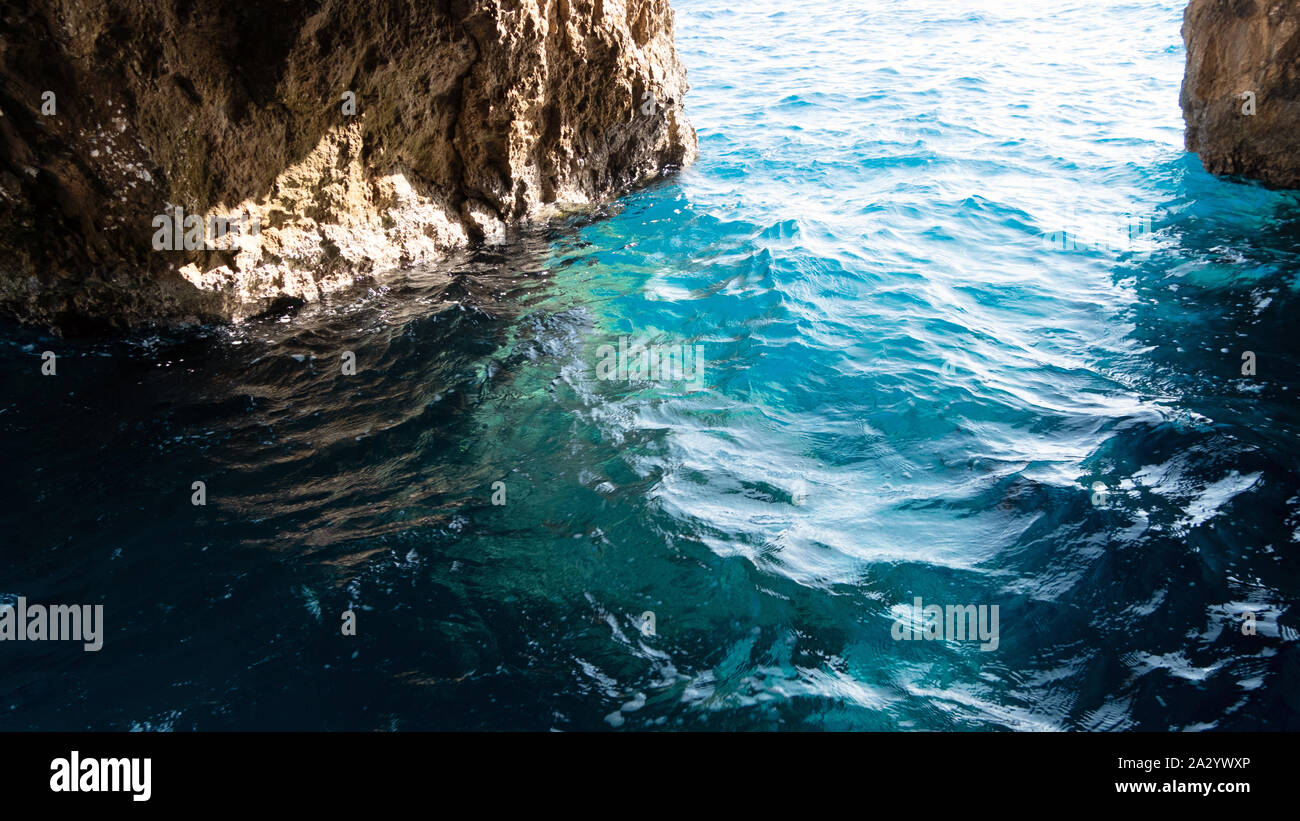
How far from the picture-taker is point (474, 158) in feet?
26.9

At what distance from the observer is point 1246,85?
8.56 meters

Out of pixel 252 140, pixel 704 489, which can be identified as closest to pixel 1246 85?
pixel 704 489

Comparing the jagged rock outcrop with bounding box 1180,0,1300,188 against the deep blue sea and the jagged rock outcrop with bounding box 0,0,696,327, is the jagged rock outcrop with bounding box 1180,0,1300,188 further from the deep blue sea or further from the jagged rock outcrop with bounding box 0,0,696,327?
→ the jagged rock outcrop with bounding box 0,0,696,327

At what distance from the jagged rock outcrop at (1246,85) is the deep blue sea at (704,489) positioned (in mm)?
465

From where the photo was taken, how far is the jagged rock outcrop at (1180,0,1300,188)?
8.15 metres

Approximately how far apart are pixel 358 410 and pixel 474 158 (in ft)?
11.7

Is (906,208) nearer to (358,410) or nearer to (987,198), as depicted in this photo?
(987,198)

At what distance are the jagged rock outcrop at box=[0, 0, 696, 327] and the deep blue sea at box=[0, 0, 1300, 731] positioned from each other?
395 mm

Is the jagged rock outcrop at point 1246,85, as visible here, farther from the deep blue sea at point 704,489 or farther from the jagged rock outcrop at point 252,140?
the jagged rock outcrop at point 252,140

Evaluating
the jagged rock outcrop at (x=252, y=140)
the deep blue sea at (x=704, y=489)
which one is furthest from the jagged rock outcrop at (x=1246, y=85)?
the jagged rock outcrop at (x=252, y=140)

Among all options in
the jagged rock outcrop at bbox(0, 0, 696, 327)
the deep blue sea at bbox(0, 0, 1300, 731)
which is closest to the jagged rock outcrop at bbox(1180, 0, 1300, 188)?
the deep blue sea at bbox(0, 0, 1300, 731)

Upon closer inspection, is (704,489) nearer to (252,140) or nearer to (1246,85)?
(252,140)

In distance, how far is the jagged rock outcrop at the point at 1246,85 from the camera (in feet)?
26.7
